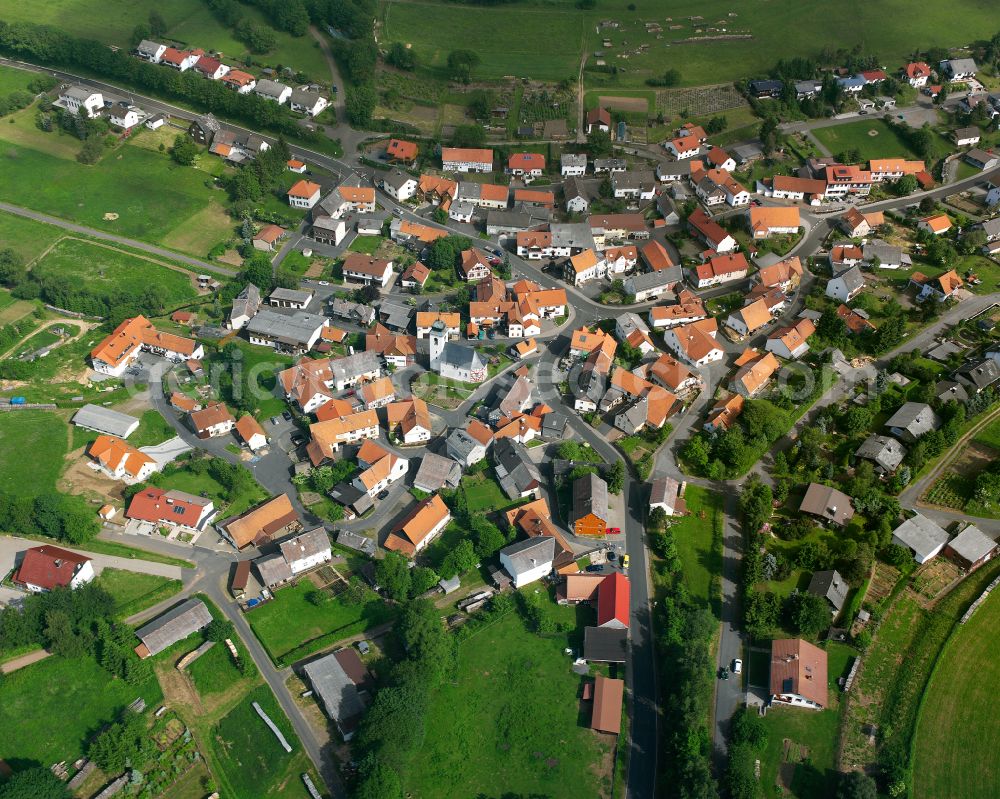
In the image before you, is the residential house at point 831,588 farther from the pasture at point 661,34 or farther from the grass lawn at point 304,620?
the pasture at point 661,34

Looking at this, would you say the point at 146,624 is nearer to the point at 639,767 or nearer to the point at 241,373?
the point at 241,373

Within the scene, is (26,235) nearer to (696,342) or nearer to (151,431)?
(151,431)

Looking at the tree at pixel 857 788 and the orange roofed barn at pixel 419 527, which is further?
the orange roofed barn at pixel 419 527

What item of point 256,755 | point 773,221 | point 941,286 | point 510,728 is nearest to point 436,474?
point 510,728

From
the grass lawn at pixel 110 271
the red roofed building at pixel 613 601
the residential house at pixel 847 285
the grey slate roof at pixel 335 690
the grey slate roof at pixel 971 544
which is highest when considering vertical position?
the residential house at pixel 847 285

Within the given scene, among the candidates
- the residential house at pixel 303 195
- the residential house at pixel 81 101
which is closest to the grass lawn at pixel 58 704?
the residential house at pixel 303 195

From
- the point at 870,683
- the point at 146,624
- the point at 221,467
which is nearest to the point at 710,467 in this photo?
the point at 870,683
